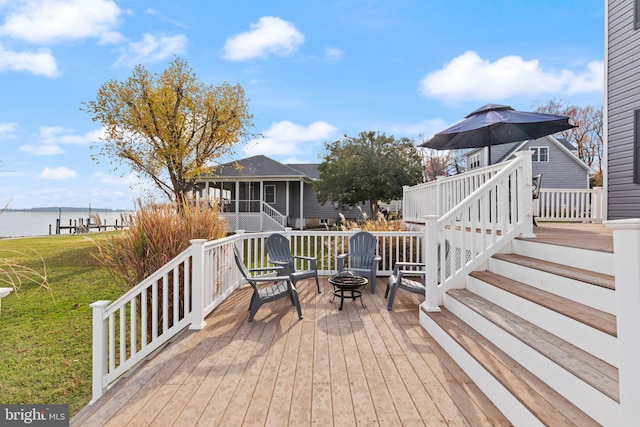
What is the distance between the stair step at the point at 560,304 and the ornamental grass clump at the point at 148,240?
3765 millimetres

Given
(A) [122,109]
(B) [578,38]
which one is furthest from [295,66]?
(B) [578,38]

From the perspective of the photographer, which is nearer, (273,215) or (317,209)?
(273,215)

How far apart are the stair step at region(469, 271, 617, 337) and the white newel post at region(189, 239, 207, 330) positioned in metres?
3.21

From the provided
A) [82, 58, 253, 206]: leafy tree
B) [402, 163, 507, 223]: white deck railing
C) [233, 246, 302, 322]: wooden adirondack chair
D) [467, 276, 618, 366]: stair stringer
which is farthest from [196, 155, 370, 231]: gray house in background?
[467, 276, 618, 366]: stair stringer

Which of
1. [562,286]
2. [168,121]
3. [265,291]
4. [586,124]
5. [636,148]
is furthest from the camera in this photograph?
[586,124]

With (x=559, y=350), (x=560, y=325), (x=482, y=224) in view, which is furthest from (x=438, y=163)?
(x=559, y=350)

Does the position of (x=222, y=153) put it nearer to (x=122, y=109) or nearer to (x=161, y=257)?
(x=122, y=109)

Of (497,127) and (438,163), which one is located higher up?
Answer: (438,163)

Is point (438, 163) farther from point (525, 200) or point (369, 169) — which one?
point (525, 200)

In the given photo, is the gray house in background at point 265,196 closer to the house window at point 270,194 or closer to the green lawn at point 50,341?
the house window at point 270,194

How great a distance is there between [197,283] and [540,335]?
3351 mm

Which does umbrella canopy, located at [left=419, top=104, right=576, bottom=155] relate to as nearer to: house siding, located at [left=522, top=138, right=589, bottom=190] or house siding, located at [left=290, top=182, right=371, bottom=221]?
house siding, located at [left=522, top=138, right=589, bottom=190]

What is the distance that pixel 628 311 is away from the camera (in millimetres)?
1314

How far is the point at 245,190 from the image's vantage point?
59.4 ft
